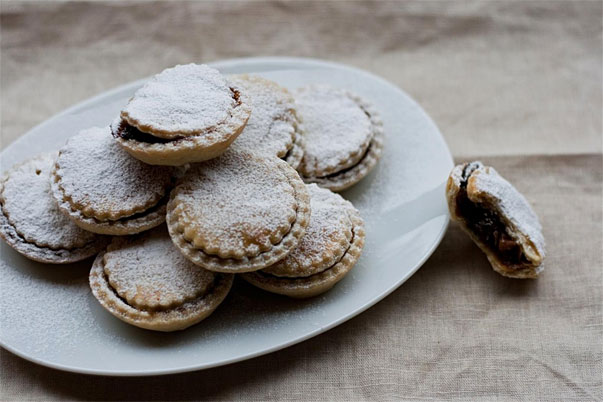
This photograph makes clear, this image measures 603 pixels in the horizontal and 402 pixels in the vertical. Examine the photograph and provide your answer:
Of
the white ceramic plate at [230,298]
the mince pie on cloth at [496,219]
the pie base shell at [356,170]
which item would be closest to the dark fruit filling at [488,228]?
the mince pie on cloth at [496,219]

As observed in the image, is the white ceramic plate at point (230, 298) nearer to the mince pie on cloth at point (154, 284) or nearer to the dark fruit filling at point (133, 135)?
the mince pie on cloth at point (154, 284)

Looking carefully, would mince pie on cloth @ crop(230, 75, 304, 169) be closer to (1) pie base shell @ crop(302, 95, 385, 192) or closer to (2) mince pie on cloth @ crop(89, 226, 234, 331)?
(1) pie base shell @ crop(302, 95, 385, 192)

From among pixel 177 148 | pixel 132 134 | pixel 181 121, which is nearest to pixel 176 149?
pixel 177 148

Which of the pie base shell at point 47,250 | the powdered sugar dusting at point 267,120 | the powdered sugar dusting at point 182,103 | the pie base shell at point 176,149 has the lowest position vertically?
the pie base shell at point 47,250

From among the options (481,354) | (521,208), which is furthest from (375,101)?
(481,354)

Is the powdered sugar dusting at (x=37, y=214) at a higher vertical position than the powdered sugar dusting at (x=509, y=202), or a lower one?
higher

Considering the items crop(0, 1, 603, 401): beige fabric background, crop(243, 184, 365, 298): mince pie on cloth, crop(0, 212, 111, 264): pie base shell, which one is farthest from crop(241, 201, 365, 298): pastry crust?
crop(0, 212, 111, 264): pie base shell

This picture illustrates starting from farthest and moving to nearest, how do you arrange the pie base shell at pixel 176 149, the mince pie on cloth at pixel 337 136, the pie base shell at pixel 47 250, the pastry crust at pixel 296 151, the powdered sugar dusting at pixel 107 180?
the mince pie on cloth at pixel 337 136, the pastry crust at pixel 296 151, the pie base shell at pixel 47 250, the powdered sugar dusting at pixel 107 180, the pie base shell at pixel 176 149

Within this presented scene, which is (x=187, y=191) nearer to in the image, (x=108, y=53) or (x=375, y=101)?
(x=375, y=101)
